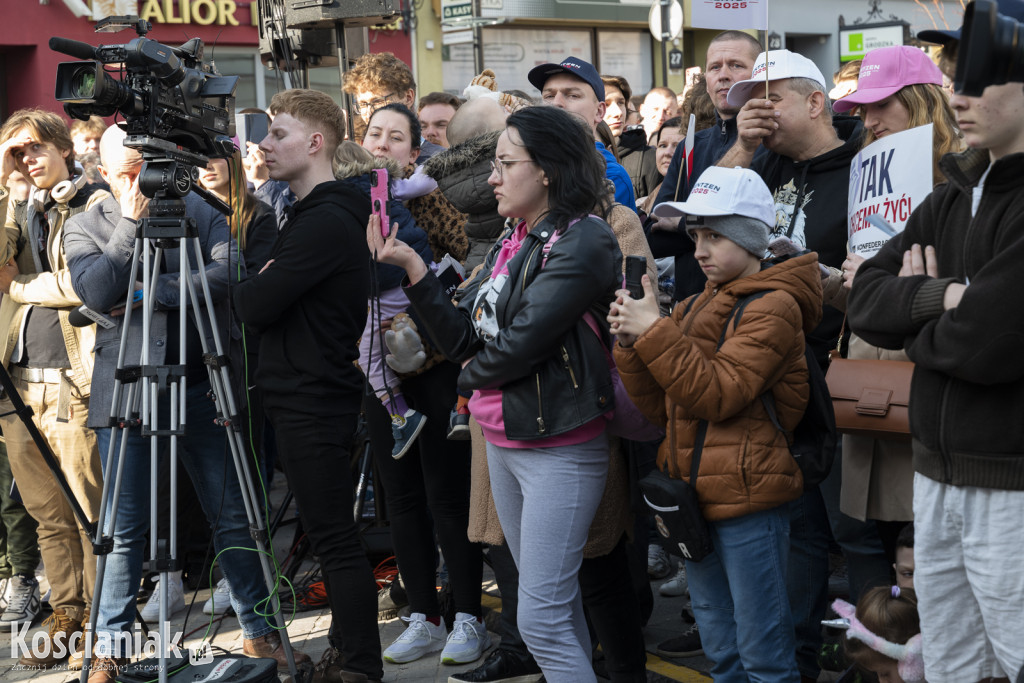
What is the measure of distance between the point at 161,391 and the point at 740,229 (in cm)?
211

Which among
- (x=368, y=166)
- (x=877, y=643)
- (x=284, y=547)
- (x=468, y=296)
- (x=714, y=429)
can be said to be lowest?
(x=284, y=547)

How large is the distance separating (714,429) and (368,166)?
2187 mm

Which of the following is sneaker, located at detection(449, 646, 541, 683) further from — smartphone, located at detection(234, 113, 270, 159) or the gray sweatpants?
smartphone, located at detection(234, 113, 270, 159)

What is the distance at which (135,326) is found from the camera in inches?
168

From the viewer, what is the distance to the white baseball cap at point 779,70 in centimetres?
381

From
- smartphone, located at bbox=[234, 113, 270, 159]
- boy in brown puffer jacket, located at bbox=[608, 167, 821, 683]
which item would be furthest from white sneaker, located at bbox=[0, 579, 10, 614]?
boy in brown puffer jacket, located at bbox=[608, 167, 821, 683]

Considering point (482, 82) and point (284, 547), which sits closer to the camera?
point (482, 82)

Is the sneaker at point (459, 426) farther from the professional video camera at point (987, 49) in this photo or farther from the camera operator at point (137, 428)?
the professional video camera at point (987, 49)

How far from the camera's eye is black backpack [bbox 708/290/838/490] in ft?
10.3

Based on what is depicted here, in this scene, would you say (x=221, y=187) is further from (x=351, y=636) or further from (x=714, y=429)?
(x=714, y=429)

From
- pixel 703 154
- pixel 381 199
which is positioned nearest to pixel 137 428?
pixel 381 199

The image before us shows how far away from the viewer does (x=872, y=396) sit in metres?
3.31

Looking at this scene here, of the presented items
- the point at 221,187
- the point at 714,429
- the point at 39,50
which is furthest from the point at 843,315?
the point at 39,50

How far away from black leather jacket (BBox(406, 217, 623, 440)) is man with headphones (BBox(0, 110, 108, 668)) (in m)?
2.30
